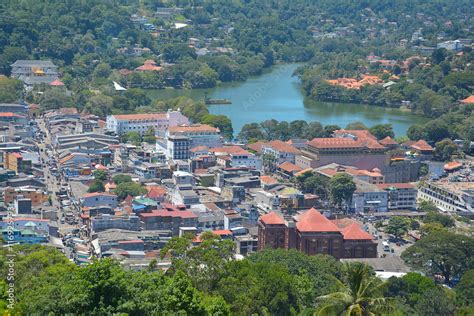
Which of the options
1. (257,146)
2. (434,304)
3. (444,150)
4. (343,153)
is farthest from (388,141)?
(434,304)

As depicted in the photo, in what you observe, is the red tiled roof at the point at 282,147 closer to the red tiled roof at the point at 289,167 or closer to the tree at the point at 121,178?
the red tiled roof at the point at 289,167

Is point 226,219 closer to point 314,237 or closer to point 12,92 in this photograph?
point 314,237

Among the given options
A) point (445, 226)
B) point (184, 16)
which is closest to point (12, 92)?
point (445, 226)

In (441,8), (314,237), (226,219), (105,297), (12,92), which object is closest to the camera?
(105,297)

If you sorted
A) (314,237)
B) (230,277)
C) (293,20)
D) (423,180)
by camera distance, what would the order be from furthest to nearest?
(293,20) < (423,180) < (314,237) < (230,277)

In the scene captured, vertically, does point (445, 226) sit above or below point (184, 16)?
below

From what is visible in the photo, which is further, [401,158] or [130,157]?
[401,158]

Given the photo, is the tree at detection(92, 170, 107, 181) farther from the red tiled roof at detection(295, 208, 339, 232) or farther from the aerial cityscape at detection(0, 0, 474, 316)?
the red tiled roof at detection(295, 208, 339, 232)
